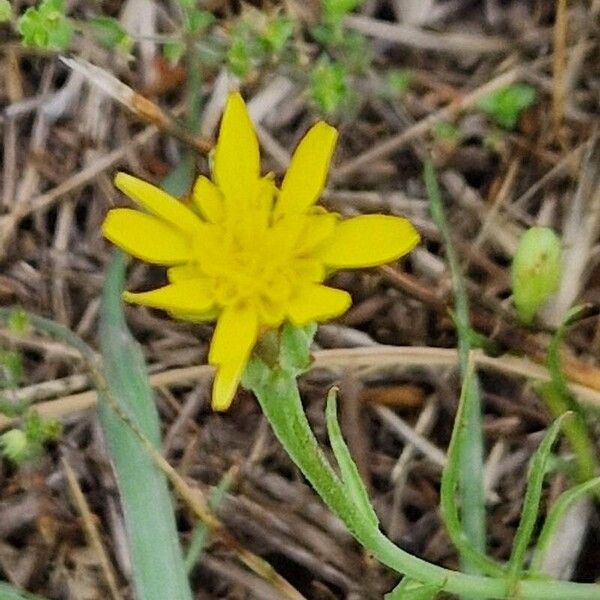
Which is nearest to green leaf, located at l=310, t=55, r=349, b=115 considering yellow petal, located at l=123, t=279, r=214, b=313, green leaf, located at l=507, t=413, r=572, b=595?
yellow petal, located at l=123, t=279, r=214, b=313

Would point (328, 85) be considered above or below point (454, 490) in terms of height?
above

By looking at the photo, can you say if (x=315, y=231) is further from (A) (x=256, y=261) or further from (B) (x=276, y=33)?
(B) (x=276, y=33)

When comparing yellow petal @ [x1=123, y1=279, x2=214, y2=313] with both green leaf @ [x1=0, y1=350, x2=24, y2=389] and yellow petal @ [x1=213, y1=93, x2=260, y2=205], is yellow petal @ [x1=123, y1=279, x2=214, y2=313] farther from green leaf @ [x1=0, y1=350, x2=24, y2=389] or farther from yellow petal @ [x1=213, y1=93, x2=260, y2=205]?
green leaf @ [x1=0, y1=350, x2=24, y2=389]

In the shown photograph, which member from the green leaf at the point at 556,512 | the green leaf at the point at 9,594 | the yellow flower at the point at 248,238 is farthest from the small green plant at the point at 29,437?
the green leaf at the point at 556,512

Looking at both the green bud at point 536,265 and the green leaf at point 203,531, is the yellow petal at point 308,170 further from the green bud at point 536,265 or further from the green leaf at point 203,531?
the green leaf at point 203,531

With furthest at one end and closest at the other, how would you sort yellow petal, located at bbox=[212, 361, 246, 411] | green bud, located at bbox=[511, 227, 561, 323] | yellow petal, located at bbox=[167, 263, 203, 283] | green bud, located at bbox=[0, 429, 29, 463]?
green bud, located at bbox=[0, 429, 29, 463] → green bud, located at bbox=[511, 227, 561, 323] → yellow petal, located at bbox=[167, 263, 203, 283] → yellow petal, located at bbox=[212, 361, 246, 411]

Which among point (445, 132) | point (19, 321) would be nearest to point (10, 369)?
point (19, 321)

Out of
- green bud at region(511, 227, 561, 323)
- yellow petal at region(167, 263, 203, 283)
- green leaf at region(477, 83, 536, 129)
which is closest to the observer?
yellow petal at region(167, 263, 203, 283)

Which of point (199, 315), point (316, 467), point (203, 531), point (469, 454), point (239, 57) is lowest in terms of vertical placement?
point (203, 531)
